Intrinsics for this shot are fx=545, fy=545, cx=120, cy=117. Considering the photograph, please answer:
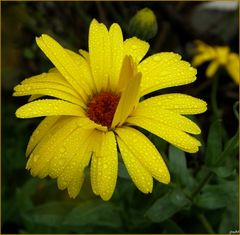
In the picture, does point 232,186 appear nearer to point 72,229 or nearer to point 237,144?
point 237,144

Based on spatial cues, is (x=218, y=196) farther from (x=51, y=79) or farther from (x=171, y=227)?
(x=51, y=79)

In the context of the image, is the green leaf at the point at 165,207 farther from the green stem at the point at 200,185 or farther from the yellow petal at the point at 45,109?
the yellow petal at the point at 45,109

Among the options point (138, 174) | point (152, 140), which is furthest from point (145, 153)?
point (152, 140)

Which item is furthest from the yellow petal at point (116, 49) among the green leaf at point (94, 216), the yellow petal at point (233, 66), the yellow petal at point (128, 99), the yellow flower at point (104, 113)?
the yellow petal at point (233, 66)

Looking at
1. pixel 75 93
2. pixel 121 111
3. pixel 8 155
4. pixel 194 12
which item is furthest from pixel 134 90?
→ pixel 194 12

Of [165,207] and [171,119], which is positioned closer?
[171,119]
